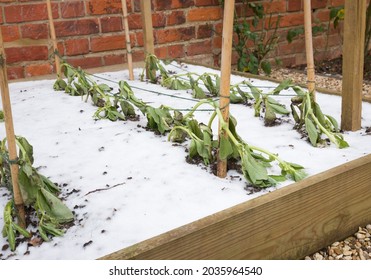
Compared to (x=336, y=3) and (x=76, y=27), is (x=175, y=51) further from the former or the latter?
(x=336, y=3)

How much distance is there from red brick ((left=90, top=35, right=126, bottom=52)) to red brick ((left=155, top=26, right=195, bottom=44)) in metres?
0.22

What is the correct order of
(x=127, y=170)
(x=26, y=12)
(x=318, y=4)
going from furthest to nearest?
Result: (x=318, y=4)
(x=26, y=12)
(x=127, y=170)

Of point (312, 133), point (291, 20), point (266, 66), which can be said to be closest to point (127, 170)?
point (312, 133)

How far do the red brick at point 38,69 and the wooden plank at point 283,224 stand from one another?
70.7 inches

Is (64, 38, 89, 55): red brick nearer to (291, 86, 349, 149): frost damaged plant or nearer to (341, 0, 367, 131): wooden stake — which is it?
(291, 86, 349, 149): frost damaged plant

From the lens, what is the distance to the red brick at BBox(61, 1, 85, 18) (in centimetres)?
252

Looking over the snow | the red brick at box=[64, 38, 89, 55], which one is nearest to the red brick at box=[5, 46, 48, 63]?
the red brick at box=[64, 38, 89, 55]

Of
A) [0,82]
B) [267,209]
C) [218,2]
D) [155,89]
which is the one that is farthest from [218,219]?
[218,2]

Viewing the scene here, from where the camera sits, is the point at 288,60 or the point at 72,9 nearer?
the point at 72,9

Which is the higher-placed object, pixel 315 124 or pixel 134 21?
pixel 134 21

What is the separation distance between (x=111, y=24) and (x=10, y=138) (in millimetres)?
1789

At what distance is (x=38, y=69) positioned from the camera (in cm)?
253

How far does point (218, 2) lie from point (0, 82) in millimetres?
2189

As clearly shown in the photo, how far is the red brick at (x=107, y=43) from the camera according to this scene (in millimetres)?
2639
